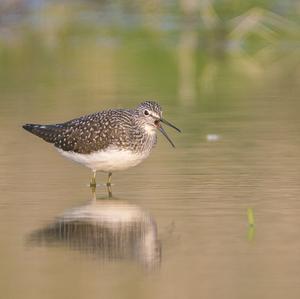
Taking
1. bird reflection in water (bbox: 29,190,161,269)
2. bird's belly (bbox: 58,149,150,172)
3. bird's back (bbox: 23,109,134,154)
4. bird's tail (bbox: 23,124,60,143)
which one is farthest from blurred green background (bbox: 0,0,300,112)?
bird reflection in water (bbox: 29,190,161,269)

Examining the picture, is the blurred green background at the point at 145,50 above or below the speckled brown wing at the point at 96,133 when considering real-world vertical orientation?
above

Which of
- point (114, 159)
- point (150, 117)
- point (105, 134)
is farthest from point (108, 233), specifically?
→ point (150, 117)

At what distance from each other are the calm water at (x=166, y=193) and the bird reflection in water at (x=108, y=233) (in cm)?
2

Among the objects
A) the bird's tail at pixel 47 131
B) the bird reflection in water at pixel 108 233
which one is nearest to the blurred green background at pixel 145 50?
the bird's tail at pixel 47 131

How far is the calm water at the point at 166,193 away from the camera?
29.1 ft

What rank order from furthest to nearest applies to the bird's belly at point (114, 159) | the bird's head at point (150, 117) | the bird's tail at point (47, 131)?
the bird's tail at point (47, 131), the bird's head at point (150, 117), the bird's belly at point (114, 159)

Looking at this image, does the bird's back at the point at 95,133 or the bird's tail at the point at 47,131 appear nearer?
the bird's back at the point at 95,133

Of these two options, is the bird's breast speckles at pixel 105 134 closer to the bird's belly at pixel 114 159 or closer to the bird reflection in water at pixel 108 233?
the bird's belly at pixel 114 159

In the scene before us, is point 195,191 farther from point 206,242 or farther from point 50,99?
point 50,99

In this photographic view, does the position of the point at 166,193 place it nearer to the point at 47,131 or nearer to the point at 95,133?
the point at 95,133

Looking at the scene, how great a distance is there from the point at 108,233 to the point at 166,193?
165 cm

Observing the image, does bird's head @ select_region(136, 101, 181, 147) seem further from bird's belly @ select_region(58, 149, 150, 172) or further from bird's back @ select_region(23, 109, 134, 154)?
bird's belly @ select_region(58, 149, 150, 172)

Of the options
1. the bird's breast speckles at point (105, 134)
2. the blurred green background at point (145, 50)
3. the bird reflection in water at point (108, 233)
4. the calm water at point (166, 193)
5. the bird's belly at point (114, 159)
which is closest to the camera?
the calm water at point (166, 193)

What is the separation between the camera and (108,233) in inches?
Answer: 402
